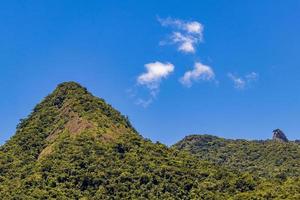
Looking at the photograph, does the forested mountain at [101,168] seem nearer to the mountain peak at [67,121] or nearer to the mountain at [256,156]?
the mountain peak at [67,121]

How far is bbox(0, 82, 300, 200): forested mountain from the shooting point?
82.4 m

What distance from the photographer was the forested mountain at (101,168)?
8244 centimetres

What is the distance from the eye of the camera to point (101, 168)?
8688 cm

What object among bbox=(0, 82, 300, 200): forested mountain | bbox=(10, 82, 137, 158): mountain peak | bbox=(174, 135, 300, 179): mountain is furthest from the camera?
bbox=(174, 135, 300, 179): mountain

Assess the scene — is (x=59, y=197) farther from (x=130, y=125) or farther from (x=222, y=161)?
(x=222, y=161)

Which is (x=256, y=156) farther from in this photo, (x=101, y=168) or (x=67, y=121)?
(x=101, y=168)

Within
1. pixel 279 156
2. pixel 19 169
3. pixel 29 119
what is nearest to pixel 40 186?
pixel 19 169

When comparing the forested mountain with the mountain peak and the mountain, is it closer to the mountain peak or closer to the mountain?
the mountain peak

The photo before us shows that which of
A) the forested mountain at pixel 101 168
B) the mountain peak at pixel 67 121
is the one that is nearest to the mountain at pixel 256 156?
the forested mountain at pixel 101 168

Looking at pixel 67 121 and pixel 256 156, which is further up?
pixel 256 156

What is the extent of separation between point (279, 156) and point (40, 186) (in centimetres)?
9039

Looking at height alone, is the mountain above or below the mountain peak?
above

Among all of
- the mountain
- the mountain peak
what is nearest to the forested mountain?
the mountain peak

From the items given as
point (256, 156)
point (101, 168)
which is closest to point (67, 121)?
point (101, 168)
